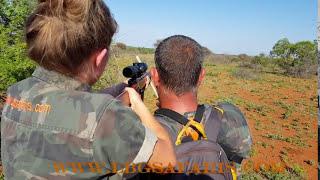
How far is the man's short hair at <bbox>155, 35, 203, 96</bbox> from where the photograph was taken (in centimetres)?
223

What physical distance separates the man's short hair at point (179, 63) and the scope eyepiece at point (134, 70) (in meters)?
0.12

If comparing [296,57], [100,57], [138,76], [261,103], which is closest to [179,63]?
[138,76]

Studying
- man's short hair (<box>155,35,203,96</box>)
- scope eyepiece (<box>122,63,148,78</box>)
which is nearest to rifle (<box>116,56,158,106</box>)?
scope eyepiece (<box>122,63,148,78</box>)

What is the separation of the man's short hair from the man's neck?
28 mm

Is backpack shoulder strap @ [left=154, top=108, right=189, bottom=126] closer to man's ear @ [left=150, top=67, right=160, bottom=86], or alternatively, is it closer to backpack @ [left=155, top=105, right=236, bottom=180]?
backpack @ [left=155, top=105, right=236, bottom=180]

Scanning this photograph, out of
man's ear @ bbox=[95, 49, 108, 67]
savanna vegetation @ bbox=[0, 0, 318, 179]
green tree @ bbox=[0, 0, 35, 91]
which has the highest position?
man's ear @ bbox=[95, 49, 108, 67]

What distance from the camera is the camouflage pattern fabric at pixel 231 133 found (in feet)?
6.76

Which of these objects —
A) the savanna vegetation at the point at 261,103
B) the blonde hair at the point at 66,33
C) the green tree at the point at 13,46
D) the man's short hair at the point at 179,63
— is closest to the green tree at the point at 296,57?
the savanna vegetation at the point at 261,103

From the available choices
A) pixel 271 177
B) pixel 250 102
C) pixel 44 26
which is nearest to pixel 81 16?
pixel 44 26

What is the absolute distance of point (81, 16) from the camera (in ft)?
4.95

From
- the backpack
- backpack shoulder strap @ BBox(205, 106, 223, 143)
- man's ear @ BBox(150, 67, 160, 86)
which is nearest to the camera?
the backpack

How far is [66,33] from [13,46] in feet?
14.4

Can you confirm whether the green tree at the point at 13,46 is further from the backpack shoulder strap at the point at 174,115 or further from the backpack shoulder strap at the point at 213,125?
the backpack shoulder strap at the point at 213,125

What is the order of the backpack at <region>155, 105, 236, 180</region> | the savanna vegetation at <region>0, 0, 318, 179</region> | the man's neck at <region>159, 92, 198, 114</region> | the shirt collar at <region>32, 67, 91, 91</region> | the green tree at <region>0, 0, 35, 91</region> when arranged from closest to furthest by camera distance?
the shirt collar at <region>32, 67, 91, 91</region> → the backpack at <region>155, 105, 236, 180</region> → the man's neck at <region>159, 92, 198, 114</region> → the green tree at <region>0, 0, 35, 91</region> → the savanna vegetation at <region>0, 0, 318, 179</region>
